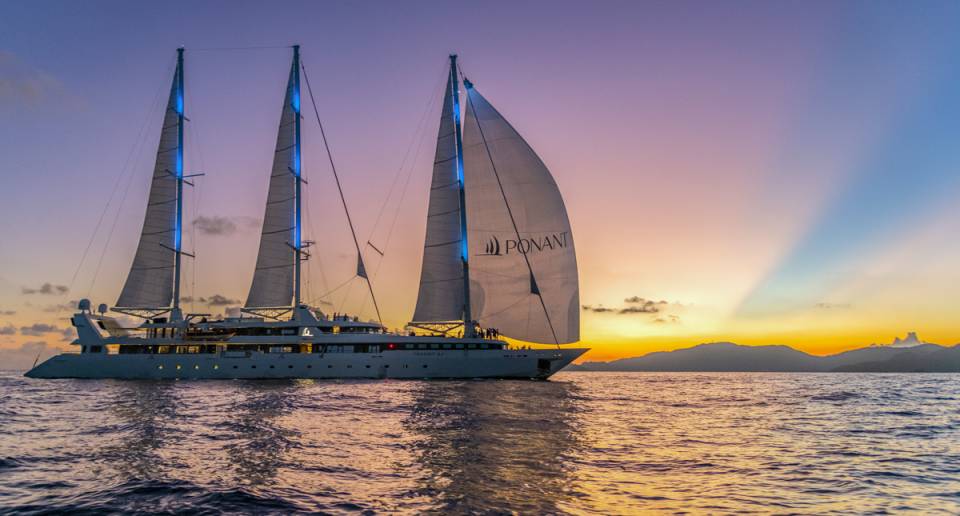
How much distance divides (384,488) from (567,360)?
3982 centimetres

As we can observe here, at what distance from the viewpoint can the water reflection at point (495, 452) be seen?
1118 centimetres

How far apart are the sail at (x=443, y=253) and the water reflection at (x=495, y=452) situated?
19.7 meters

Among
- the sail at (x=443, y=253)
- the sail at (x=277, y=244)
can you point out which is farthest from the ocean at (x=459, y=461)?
the sail at (x=277, y=244)

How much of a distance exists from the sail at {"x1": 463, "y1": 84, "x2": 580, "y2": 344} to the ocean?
21813 millimetres

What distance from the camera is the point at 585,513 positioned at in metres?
10.2

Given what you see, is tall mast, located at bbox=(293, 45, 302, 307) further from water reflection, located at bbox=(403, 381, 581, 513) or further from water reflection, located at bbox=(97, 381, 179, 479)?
water reflection, located at bbox=(403, 381, 581, 513)

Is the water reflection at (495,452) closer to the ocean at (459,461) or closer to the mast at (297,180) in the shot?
the ocean at (459,461)

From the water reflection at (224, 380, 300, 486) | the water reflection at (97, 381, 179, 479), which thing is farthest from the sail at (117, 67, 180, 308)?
the water reflection at (224, 380, 300, 486)

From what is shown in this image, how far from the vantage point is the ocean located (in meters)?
10.9

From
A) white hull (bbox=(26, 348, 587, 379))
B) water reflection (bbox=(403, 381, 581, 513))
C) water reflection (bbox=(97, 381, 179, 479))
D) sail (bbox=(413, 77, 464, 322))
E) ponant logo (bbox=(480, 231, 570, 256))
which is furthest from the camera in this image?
sail (bbox=(413, 77, 464, 322))

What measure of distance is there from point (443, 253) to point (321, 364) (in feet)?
45.4

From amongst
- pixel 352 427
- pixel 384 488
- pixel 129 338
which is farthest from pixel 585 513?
pixel 129 338

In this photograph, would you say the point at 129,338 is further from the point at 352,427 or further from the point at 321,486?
Answer: the point at 321,486

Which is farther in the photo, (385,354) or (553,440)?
A: (385,354)
